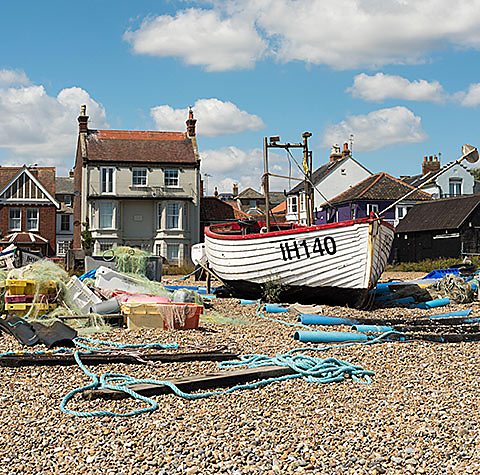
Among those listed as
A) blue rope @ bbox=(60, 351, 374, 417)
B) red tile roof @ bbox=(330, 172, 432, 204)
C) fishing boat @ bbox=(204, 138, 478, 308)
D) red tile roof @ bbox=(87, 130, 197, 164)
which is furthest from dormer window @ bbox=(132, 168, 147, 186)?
blue rope @ bbox=(60, 351, 374, 417)

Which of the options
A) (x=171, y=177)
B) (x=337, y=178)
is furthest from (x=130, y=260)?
(x=337, y=178)

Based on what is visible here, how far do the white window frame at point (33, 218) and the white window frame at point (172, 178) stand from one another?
996 centimetres

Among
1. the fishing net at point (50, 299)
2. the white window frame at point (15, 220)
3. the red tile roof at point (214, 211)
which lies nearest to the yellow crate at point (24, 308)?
the fishing net at point (50, 299)

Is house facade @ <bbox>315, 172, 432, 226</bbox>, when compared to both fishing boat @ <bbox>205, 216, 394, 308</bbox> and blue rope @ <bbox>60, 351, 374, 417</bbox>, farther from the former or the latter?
blue rope @ <bbox>60, 351, 374, 417</bbox>

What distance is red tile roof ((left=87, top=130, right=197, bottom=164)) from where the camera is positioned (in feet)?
152

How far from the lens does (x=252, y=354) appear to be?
8.79 metres

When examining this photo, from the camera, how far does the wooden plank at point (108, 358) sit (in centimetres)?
802

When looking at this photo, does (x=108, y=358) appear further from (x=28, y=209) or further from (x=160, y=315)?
(x=28, y=209)

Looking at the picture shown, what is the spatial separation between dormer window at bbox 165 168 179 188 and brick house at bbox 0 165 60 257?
871 cm

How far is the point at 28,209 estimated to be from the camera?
165 feet

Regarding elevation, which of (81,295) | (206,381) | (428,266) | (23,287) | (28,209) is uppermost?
(28,209)

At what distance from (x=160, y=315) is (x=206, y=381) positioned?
4269 mm

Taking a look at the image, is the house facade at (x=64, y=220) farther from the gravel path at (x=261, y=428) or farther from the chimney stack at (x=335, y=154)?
the gravel path at (x=261, y=428)

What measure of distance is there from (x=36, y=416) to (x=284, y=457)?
2.23 m
